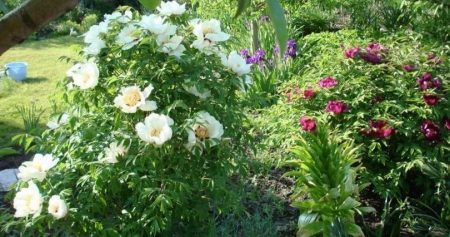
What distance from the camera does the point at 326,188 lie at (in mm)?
3006

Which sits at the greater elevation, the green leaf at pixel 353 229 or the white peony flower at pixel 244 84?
the white peony flower at pixel 244 84

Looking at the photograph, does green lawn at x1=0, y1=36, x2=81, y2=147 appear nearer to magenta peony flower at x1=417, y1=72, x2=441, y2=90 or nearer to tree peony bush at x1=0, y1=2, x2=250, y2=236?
tree peony bush at x1=0, y1=2, x2=250, y2=236

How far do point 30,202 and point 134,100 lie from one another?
626 mm

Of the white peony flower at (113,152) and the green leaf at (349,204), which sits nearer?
the white peony flower at (113,152)

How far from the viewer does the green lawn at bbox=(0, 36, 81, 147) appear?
5.93m

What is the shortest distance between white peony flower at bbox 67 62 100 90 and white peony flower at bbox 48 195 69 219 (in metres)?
0.51

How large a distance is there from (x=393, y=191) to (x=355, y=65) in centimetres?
107

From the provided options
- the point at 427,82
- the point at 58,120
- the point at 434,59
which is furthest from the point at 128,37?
the point at 434,59

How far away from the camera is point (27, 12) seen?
540 mm

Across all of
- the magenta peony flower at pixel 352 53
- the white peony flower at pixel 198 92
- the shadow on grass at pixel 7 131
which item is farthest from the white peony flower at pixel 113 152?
the shadow on grass at pixel 7 131

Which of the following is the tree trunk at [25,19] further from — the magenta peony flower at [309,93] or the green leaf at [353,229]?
the magenta peony flower at [309,93]

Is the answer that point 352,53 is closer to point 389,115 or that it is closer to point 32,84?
point 389,115

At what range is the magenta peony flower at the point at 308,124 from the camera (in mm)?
3594

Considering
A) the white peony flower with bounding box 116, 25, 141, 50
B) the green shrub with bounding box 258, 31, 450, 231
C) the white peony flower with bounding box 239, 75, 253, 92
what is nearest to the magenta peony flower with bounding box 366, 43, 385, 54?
the green shrub with bounding box 258, 31, 450, 231
